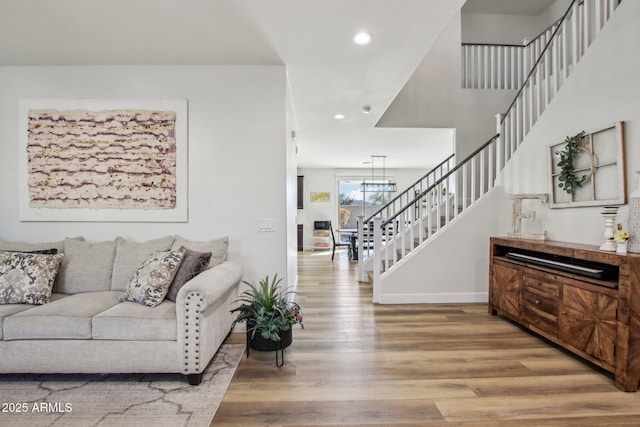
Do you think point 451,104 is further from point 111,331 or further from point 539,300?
point 111,331

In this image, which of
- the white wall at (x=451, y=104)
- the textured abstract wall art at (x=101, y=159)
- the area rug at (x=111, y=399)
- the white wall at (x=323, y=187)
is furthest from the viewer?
the white wall at (x=323, y=187)

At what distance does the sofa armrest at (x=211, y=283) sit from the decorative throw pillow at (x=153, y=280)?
0.79 feet

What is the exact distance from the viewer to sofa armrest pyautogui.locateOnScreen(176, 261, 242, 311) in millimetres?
2141

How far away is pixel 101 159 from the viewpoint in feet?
10.4

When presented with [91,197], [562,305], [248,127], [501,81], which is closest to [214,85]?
[248,127]

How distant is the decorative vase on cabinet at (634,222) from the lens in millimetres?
2154

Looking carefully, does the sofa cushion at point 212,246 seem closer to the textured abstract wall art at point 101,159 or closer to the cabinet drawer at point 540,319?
the textured abstract wall art at point 101,159

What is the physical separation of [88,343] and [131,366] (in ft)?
1.05

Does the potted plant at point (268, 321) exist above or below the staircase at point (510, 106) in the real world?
below

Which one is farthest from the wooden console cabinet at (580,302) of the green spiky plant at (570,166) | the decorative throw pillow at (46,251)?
the decorative throw pillow at (46,251)

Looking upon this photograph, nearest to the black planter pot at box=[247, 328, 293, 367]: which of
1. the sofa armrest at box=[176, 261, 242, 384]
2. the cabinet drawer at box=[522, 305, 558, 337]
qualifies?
the sofa armrest at box=[176, 261, 242, 384]

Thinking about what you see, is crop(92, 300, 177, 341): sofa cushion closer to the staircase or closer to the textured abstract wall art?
the textured abstract wall art

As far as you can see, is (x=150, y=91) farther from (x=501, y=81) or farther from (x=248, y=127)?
(x=501, y=81)

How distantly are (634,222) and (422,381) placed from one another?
1.76 meters
